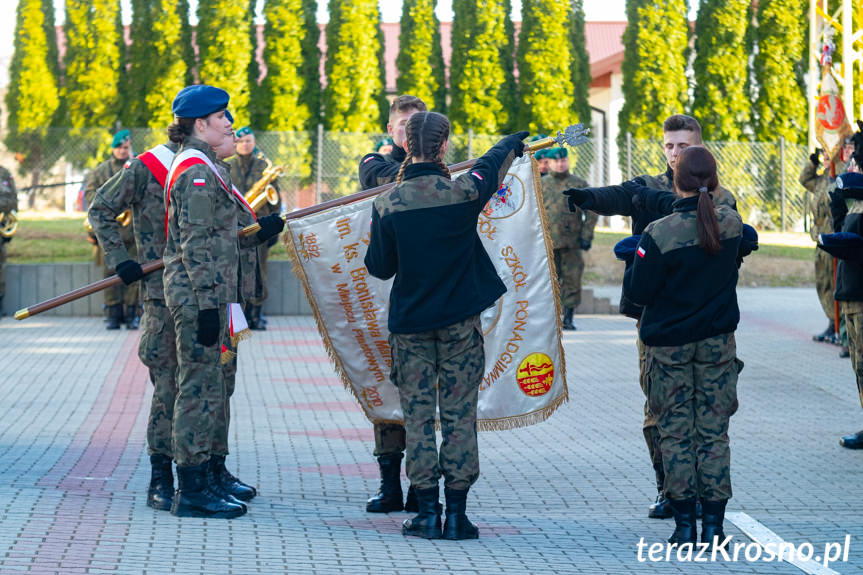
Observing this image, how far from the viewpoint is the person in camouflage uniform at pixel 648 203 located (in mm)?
5926

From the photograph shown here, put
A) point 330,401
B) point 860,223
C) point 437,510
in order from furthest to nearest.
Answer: point 330,401, point 860,223, point 437,510

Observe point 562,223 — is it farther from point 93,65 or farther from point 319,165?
point 93,65

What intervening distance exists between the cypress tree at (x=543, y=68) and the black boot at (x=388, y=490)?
18476mm

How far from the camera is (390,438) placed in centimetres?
643

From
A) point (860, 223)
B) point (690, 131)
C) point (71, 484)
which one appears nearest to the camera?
point (690, 131)

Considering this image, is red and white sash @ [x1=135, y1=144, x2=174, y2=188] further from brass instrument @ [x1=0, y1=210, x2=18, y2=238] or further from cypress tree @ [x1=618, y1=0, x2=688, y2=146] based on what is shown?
cypress tree @ [x1=618, y1=0, x2=688, y2=146]

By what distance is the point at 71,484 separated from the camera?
6.79 m

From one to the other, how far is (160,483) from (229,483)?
1.51ft

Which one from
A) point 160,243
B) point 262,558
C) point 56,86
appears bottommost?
point 262,558

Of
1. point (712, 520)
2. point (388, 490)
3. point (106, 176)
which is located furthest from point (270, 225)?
point (106, 176)

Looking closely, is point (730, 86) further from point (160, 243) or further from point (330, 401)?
point (160, 243)

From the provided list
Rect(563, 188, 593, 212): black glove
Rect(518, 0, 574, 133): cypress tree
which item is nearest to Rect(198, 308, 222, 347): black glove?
Rect(563, 188, 593, 212): black glove

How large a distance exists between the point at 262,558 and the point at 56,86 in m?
20.4

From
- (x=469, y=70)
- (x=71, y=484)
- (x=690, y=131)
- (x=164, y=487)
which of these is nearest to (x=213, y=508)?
(x=164, y=487)
